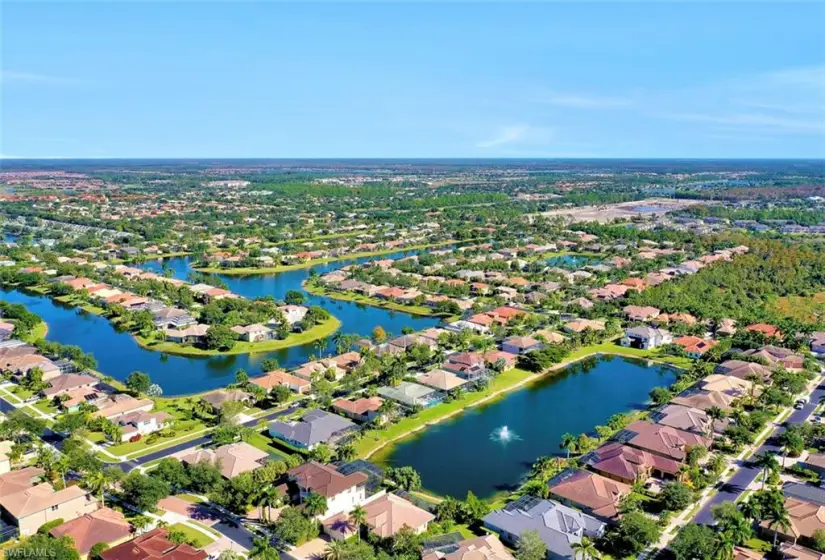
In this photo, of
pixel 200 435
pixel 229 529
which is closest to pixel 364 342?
pixel 200 435

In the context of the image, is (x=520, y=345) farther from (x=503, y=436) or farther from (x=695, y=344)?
(x=695, y=344)

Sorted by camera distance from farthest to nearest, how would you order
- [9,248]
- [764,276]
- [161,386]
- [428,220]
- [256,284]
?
[428,220] → [9,248] → [256,284] → [764,276] → [161,386]

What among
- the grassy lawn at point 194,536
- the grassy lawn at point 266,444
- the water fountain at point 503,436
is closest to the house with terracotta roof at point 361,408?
the grassy lawn at point 266,444

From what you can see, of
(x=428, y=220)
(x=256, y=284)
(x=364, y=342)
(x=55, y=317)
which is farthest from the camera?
(x=428, y=220)

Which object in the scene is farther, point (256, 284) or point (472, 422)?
point (256, 284)

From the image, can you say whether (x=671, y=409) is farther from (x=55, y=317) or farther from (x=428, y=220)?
(x=428, y=220)

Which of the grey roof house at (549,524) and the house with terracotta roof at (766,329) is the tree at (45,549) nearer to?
the grey roof house at (549,524)
